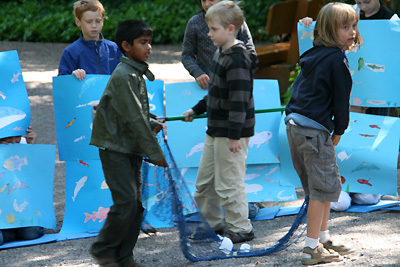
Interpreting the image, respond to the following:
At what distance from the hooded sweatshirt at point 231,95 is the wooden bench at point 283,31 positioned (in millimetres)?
5193

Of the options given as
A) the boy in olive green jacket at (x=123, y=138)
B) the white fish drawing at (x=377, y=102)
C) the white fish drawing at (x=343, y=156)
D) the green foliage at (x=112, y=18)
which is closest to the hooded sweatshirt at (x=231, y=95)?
the boy in olive green jacket at (x=123, y=138)

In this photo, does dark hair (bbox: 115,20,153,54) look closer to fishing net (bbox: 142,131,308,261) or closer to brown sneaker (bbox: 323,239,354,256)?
fishing net (bbox: 142,131,308,261)

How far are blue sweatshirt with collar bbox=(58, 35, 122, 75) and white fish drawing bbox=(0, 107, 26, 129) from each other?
43 centimetres

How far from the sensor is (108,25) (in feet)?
48.1

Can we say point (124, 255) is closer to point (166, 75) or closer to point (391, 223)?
point (391, 223)

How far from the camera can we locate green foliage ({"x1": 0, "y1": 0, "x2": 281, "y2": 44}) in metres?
14.4

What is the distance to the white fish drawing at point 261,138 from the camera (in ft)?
15.7

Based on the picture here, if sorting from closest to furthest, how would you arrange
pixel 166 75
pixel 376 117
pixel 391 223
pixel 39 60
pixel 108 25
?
pixel 391 223
pixel 376 117
pixel 166 75
pixel 39 60
pixel 108 25

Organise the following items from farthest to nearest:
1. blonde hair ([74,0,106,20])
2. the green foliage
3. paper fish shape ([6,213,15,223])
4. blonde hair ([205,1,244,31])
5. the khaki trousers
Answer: the green foliage < blonde hair ([74,0,106,20]) < paper fish shape ([6,213,15,223]) < the khaki trousers < blonde hair ([205,1,244,31])

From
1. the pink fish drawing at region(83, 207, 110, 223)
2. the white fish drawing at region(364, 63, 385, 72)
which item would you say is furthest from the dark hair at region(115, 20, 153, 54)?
the white fish drawing at region(364, 63, 385, 72)

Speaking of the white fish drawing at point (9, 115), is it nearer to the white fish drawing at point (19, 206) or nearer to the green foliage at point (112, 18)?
the white fish drawing at point (19, 206)

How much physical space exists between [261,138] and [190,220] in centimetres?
118

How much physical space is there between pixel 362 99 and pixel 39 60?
27.6 ft

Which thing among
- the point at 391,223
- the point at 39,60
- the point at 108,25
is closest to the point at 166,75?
the point at 39,60
